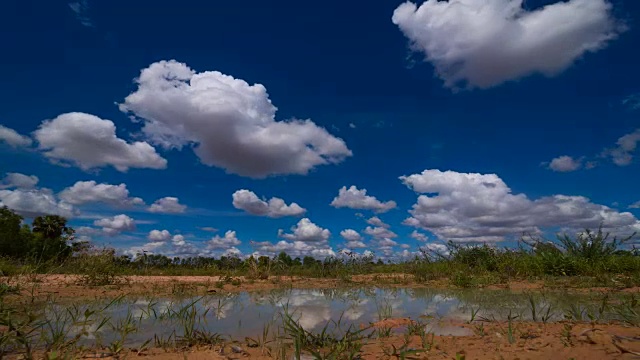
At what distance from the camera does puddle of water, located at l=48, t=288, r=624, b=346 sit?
3986 millimetres

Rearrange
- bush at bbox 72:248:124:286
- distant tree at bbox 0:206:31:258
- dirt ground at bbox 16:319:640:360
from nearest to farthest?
dirt ground at bbox 16:319:640:360, bush at bbox 72:248:124:286, distant tree at bbox 0:206:31:258

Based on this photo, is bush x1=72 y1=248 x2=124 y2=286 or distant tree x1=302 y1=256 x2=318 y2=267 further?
distant tree x1=302 y1=256 x2=318 y2=267

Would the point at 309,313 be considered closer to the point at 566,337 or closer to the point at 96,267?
the point at 566,337

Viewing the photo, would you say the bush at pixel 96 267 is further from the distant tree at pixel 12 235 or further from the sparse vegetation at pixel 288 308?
the distant tree at pixel 12 235

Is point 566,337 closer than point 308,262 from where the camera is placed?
Yes

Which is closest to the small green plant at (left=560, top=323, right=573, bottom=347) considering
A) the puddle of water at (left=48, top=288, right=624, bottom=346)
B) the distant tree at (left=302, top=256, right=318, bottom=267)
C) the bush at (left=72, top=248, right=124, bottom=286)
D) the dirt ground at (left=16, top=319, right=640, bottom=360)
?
the dirt ground at (left=16, top=319, right=640, bottom=360)

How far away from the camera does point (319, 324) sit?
14.4 feet

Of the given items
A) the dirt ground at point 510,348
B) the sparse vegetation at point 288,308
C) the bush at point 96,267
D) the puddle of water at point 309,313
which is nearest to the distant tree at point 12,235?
the sparse vegetation at point 288,308

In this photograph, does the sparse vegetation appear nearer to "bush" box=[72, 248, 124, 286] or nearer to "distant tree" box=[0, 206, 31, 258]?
"bush" box=[72, 248, 124, 286]

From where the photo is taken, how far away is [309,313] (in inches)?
205

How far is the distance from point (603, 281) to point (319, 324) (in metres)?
7.61

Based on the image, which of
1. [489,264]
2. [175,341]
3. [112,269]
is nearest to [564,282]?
[489,264]

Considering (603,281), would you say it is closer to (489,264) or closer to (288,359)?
(489,264)

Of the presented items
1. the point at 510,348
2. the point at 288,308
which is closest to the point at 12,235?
the point at 288,308
